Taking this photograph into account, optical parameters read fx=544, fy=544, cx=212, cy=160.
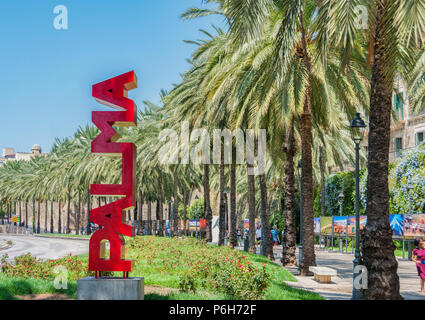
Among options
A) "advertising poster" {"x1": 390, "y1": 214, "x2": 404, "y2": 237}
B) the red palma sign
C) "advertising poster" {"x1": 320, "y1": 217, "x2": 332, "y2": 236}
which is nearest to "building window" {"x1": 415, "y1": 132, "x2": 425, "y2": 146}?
"advertising poster" {"x1": 320, "y1": 217, "x2": 332, "y2": 236}

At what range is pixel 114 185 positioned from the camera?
10.7 m

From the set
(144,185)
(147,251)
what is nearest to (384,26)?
(147,251)

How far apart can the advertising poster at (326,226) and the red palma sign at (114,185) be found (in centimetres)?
2856

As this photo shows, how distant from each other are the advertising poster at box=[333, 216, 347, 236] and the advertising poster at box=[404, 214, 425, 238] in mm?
7381

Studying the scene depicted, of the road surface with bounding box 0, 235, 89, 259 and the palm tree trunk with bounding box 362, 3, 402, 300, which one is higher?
the palm tree trunk with bounding box 362, 3, 402, 300

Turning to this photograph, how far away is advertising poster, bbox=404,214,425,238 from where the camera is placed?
26.9 metres

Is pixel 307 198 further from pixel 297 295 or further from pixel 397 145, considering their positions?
pixel 397 145

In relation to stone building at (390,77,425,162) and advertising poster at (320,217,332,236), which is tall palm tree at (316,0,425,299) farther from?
stone building at (390,77,425,162)

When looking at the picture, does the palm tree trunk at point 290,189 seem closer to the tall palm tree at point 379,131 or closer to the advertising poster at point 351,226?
the tall palm tree at point 379,131

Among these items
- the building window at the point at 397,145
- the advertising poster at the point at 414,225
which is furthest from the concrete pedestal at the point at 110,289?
the building window at the point at 397,145

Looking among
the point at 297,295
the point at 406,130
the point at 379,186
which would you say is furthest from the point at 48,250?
the point at 379,186
